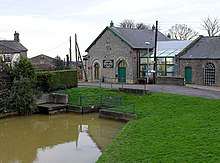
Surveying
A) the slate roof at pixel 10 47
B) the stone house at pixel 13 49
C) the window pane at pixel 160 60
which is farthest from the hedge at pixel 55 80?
the slate roof at pixel 10 47

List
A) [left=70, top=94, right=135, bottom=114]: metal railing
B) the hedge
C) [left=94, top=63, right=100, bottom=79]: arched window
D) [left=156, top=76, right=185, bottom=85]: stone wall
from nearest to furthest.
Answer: [left=70, top=94, right=135, bottom=114]: metal railing
the hedge
[left=156, top=76, right=185, bottom=85]: stone wall
[left=94, top=63, right=100, bottom=79]: arched window

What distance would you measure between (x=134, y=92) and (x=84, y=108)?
14.1 ft

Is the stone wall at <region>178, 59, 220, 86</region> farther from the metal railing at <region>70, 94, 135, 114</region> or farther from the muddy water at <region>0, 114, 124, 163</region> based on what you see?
the muddy water at <region>0, 114, 124, 163</region>

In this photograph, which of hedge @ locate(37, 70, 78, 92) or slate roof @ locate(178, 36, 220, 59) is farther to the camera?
slate roof @ locate(178, 36, 220, 59)

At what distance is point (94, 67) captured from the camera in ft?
127

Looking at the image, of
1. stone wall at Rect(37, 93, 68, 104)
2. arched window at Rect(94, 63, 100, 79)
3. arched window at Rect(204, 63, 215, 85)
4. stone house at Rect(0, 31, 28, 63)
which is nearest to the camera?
stone wall at Rect(37, 93, 68, 104)

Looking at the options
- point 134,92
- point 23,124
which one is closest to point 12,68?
point 23,124

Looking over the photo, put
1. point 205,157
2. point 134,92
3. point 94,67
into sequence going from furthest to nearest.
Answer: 1. point 94,67
2. point 134,92
3. point 205,157

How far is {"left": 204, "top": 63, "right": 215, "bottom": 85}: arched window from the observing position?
29.8m

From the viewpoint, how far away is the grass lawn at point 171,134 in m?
11.4

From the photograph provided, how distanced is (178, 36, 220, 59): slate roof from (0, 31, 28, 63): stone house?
2369 cm

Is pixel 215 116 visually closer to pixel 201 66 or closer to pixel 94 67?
pixel 201 66

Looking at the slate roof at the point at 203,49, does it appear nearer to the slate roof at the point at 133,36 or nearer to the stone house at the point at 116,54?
the stone house at the point at 116,54

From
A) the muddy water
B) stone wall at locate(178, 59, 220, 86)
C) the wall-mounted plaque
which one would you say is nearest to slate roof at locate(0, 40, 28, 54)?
the wall-mounted plaque
